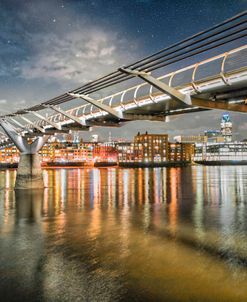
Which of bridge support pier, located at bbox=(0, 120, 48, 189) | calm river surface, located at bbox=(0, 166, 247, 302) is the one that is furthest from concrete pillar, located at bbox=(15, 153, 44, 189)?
calm river surface, located at bbox=(0, 166, 247, 302)

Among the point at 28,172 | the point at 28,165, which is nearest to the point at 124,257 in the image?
the point at 28,165

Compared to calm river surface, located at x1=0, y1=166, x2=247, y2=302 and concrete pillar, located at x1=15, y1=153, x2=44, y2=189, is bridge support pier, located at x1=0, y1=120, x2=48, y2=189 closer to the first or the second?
concrete pillar, located at x1=15, y1=153, x2=44, y2=189

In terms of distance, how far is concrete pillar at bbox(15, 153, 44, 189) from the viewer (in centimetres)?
3916

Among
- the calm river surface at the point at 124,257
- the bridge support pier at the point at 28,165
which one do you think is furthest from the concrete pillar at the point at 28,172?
the calm river surface at the point at 124,257

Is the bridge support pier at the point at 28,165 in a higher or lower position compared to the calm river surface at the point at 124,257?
higher

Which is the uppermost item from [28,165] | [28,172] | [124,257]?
[28,165]

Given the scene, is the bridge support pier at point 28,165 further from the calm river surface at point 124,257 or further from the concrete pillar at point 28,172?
the calm river surface at point 124,257

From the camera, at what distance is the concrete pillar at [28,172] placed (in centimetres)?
3916

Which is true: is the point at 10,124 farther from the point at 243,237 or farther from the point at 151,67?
the point at 243,237

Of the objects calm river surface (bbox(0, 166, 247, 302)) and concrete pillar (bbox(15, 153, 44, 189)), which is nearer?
calm river surface (bbox(0, 166, 247, 302))

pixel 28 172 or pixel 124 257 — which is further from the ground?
pixel 28 172

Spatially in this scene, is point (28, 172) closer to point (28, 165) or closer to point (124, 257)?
point (28, 165)

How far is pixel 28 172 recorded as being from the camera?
39.4 meters

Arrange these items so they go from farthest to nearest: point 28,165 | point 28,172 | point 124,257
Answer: point 28,172
point 28,165
point 124,257
